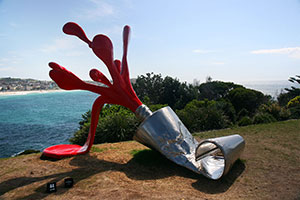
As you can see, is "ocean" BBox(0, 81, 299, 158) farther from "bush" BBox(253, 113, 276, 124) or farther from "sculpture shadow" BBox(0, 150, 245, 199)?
"bush" BBox(253, 113, 276, 124)


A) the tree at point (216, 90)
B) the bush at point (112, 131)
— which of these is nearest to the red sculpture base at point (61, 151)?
the bush at point (112, 131)

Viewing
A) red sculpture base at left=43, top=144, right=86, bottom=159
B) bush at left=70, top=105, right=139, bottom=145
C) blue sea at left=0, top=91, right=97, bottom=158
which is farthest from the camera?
blue sea at left=0, top=91, right=97, bottom=158

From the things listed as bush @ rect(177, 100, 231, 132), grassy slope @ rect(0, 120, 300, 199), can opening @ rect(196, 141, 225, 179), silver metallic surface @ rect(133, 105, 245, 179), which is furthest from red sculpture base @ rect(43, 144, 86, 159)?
bush @ rect(177, 100, 231, 132)

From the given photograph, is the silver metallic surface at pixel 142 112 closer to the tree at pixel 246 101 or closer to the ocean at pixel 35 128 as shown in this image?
the ocean at pixel 35 128

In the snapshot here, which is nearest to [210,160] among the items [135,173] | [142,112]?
[135,173]

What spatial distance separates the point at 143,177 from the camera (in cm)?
481

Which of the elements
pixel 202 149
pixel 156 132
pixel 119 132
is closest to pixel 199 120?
pixel 119 132

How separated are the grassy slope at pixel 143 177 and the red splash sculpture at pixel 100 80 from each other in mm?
698

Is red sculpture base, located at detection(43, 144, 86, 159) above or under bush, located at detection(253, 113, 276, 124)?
above

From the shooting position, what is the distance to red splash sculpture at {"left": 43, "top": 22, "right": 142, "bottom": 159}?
224 inches

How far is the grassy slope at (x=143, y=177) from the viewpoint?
3.98 meters

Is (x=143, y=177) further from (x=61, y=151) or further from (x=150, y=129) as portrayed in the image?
(x=61, y=151)

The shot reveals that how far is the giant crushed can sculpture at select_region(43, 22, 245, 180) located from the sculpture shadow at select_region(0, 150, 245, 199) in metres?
0.25

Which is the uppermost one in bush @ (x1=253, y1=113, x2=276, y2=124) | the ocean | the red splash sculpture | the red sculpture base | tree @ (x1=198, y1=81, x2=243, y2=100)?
the red splash sculpture
